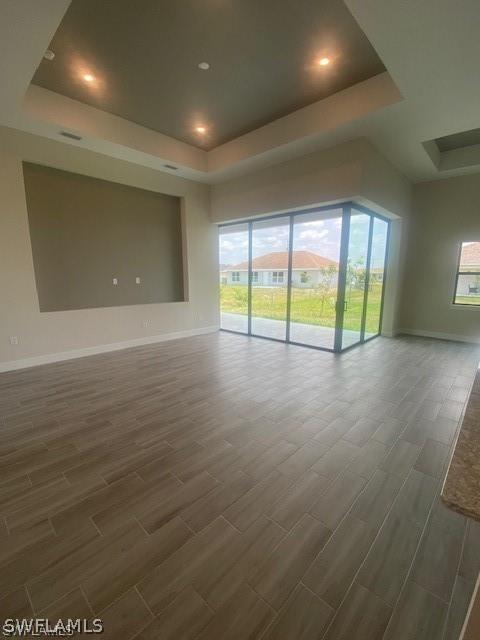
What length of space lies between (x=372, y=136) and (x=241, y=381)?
13.4 feet

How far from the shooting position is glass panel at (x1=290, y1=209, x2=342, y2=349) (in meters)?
5.05

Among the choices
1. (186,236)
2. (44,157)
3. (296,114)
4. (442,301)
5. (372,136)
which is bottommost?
(442,301)

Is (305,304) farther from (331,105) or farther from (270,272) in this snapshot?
(331,105)

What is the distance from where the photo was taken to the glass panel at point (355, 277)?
16.2 feet

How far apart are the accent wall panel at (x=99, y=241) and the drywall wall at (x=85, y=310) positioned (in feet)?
0.89

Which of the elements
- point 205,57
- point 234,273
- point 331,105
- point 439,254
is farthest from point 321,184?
point 439,254

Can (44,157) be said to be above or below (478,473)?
above

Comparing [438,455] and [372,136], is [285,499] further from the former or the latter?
[372,136]

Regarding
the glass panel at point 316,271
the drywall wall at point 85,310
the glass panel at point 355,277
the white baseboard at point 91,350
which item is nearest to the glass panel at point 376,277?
the glass panel at point 355,277

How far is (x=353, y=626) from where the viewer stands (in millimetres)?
1192

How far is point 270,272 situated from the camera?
6137 millimetres

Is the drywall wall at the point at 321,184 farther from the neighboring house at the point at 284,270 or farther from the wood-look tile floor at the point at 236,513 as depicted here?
the wood-look tile floor at the point at 236,513

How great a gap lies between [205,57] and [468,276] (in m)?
6.06

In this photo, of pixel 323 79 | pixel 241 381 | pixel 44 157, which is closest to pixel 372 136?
pixel 323 79
